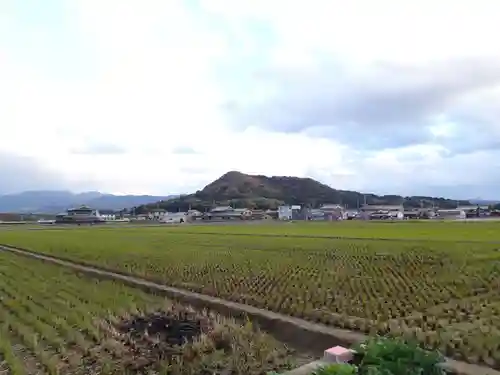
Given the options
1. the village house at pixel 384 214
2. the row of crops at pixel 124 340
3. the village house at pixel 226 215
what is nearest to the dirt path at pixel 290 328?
the row of crops at pixel 124 340

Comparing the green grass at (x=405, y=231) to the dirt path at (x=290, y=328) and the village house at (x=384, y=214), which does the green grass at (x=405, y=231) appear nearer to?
the dirt path at (x=290, y=328)

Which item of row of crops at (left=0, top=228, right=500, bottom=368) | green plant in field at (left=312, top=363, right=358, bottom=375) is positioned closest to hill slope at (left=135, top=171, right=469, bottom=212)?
row of crops at (left=0, top=228, right=500, bottom=368)

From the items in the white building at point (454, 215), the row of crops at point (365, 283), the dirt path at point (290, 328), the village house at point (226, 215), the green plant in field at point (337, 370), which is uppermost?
the village house at point (226, 215)

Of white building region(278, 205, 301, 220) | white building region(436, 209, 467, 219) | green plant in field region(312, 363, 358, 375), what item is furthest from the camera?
white building region(278, 205, 301, 220)

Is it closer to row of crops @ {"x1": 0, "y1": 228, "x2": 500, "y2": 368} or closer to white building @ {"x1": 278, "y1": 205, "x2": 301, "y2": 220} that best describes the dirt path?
row of crops @ {"x1": 0, "y1": 228, "x2": 500, "y2": 368}

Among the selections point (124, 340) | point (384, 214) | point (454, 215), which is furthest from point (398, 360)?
point (384, 214)

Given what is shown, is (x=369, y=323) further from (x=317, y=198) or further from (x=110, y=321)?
(x=317, y=198)
